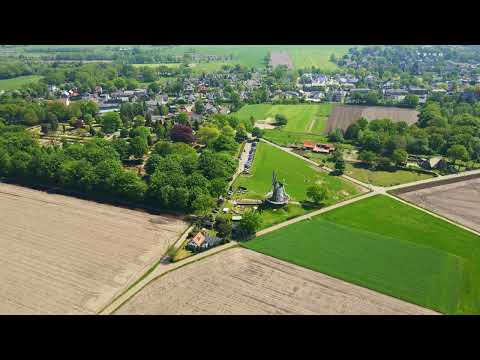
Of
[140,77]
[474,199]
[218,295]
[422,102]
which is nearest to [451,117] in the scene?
[422,102]

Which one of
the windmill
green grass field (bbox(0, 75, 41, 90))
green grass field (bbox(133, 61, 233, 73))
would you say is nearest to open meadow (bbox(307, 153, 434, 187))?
the windmill

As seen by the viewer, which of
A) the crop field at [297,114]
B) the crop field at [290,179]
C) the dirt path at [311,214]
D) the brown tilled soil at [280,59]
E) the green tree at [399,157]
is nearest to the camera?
the dirt path at [311,214]

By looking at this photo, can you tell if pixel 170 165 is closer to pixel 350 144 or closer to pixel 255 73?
pixel 350 144

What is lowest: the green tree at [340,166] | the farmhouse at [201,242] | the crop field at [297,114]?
the farmhouse at [201,242]

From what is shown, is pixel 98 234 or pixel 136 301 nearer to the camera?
pixel 136 301

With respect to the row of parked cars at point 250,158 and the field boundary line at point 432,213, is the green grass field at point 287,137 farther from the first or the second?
the field boundary line at point 432,213

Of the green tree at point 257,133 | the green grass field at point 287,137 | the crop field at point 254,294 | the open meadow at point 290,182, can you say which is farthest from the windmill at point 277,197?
the green tree at point 257,133

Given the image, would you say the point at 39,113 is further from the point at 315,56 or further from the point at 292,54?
the point at 292,54
